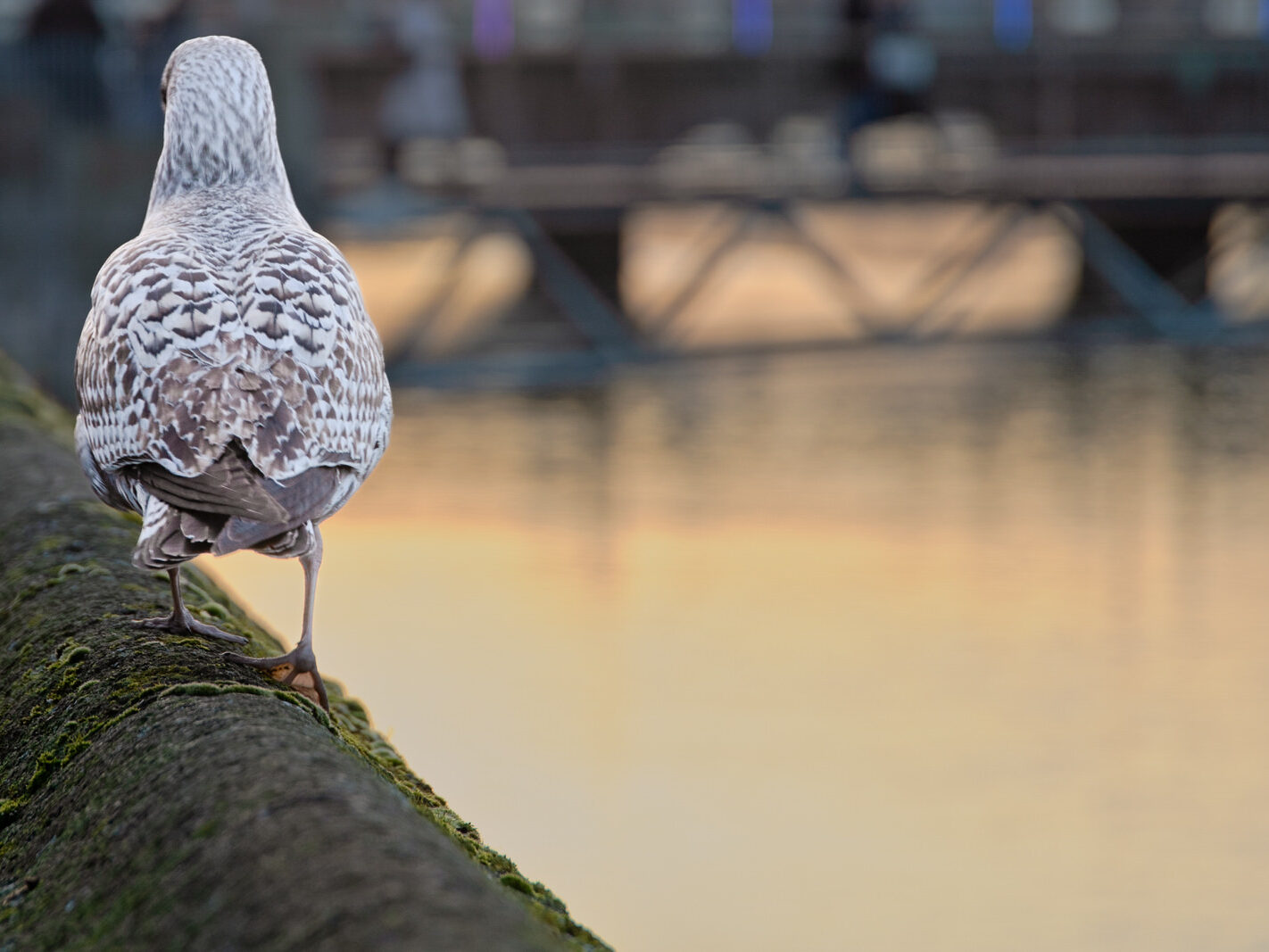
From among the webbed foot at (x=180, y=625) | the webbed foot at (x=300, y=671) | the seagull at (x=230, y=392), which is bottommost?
the webbed foot at (x=300, y=671)

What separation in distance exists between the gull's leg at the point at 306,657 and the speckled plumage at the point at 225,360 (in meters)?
0.12

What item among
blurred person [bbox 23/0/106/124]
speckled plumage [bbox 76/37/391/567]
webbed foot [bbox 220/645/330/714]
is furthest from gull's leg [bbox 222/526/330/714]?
blurred person [bbox 23/0/106/124]

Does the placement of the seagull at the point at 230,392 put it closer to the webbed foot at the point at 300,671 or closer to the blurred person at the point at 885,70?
the webbed foot at the point at 300,671

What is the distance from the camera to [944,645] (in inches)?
334

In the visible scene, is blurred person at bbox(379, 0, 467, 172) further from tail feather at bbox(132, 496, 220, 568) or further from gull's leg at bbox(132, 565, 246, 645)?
tail feather at bbox(132, 496, 220, 568)

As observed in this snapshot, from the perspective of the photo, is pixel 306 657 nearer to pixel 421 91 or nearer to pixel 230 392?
pixel 230 392

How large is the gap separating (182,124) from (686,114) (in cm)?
1522

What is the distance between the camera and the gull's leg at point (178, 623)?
3250 millimetres

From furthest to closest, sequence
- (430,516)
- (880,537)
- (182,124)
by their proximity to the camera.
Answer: (430,516), (880,537), (182,124)

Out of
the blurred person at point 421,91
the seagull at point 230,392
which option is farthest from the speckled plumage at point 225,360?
the blurred person at point 421,91

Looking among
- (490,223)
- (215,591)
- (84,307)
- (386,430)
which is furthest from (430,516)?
(386,430)

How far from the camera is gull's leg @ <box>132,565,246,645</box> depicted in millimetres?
3250

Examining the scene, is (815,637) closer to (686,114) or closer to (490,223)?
(490,223)

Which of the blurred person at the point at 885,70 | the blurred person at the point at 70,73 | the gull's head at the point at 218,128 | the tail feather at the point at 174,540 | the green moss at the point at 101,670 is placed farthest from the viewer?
the blurred person at the point at 885,70
